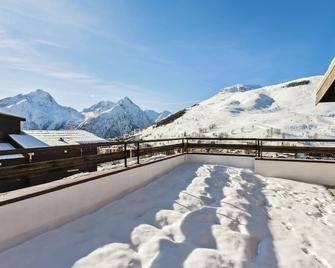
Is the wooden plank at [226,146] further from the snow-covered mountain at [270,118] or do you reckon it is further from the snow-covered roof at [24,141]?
the snow-covered mountain at [270,118]

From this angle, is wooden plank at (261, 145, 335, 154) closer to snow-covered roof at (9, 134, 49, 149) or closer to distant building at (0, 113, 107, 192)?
distant building at (0, 113, 107, 192)

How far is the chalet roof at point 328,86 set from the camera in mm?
4176

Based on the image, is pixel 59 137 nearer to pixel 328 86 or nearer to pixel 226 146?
pixel 226 146

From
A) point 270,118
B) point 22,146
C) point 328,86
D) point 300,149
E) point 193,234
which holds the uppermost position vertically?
point 270,118

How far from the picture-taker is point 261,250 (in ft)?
10.1

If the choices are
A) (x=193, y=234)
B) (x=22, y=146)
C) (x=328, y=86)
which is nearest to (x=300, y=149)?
(x=328, y=86)

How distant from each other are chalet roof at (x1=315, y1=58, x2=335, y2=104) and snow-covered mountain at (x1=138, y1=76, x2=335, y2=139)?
24.2 m

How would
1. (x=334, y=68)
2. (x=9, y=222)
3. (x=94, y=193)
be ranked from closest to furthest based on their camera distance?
(x=9, y=222) → (x=334, y=68) → (x=94, y=193)

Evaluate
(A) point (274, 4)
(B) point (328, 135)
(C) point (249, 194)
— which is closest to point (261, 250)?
(C) point (249, 194)

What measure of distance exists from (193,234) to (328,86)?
3517mm

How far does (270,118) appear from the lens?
4038cm

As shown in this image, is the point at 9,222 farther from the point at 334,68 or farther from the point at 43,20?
the point at 43,20

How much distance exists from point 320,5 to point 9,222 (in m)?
10.9

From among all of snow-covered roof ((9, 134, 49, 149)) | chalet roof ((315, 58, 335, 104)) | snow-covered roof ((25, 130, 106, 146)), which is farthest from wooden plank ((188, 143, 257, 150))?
snow-covered roof ((25, 130, 106, 146))
